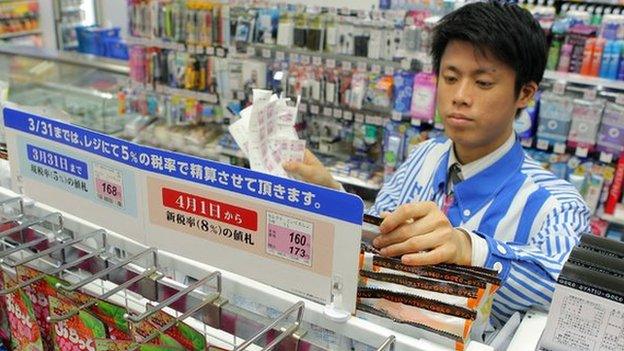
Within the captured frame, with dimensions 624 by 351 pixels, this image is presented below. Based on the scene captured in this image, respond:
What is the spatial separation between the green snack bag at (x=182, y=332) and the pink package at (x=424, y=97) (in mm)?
3236

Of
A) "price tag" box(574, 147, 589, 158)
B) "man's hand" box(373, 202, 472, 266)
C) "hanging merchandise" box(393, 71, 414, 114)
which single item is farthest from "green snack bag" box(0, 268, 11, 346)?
"price tag" box(574, 147, 589, 158)

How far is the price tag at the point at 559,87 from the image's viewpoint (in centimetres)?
354

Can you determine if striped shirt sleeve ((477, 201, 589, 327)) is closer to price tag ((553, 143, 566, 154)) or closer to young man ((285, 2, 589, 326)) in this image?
young man ((285, 2, 589, 326))

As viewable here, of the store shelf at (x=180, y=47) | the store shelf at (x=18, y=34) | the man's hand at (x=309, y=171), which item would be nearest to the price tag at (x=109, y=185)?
the man's hand at (x=309, y=171)

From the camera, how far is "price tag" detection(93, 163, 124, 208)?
1.00m

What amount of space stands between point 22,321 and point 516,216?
116 cm

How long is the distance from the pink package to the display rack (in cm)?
297

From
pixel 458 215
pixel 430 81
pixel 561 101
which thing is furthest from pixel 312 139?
pixel 458 215

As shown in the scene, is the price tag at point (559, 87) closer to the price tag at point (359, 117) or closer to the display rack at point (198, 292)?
the price tag at point (359, 117)

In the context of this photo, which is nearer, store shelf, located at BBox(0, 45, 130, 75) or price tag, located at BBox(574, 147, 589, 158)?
price tag, located at BBox(574, 147, 589, 158)

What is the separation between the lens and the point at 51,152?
1.07 m

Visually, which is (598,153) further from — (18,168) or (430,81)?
(18,168)

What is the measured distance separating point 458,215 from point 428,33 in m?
2.50

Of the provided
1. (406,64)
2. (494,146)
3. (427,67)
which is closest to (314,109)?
(406,64)
